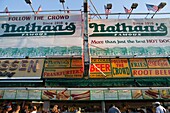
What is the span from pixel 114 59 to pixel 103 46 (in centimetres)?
86

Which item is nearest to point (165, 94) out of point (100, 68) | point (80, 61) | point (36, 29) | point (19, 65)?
point (100, 68)

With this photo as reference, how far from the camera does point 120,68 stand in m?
9.00

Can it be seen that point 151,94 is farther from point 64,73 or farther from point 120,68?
point 64,73

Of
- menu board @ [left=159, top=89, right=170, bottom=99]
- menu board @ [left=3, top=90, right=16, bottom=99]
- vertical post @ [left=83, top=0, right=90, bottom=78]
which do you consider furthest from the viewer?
menu board @ [left=3, top=90, right=16, bottom=99]

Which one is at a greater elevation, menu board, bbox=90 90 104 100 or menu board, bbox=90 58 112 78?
menu board, bbox=90 58 112 78

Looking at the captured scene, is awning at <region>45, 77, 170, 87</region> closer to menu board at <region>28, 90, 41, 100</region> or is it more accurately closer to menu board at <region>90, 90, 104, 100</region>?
menu board at <region>90, 90, 104, 100</region>

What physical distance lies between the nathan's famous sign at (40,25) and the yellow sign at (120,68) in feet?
8.74

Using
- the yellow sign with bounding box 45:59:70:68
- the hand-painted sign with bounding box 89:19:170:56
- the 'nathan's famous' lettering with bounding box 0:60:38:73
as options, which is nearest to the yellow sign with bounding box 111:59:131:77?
the hand-painted sign with bounding box 89:19:170:56

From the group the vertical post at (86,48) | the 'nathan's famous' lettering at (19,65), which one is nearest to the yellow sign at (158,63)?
the vertical post at (86,48)

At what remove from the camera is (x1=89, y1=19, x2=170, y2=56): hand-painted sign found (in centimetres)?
945

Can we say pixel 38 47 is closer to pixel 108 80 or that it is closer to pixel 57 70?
pixel 57 70

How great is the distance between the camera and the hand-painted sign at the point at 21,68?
342 inches

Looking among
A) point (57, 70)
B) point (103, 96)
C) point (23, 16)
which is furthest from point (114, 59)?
point (23, 16)

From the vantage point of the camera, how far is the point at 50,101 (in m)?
10.1
